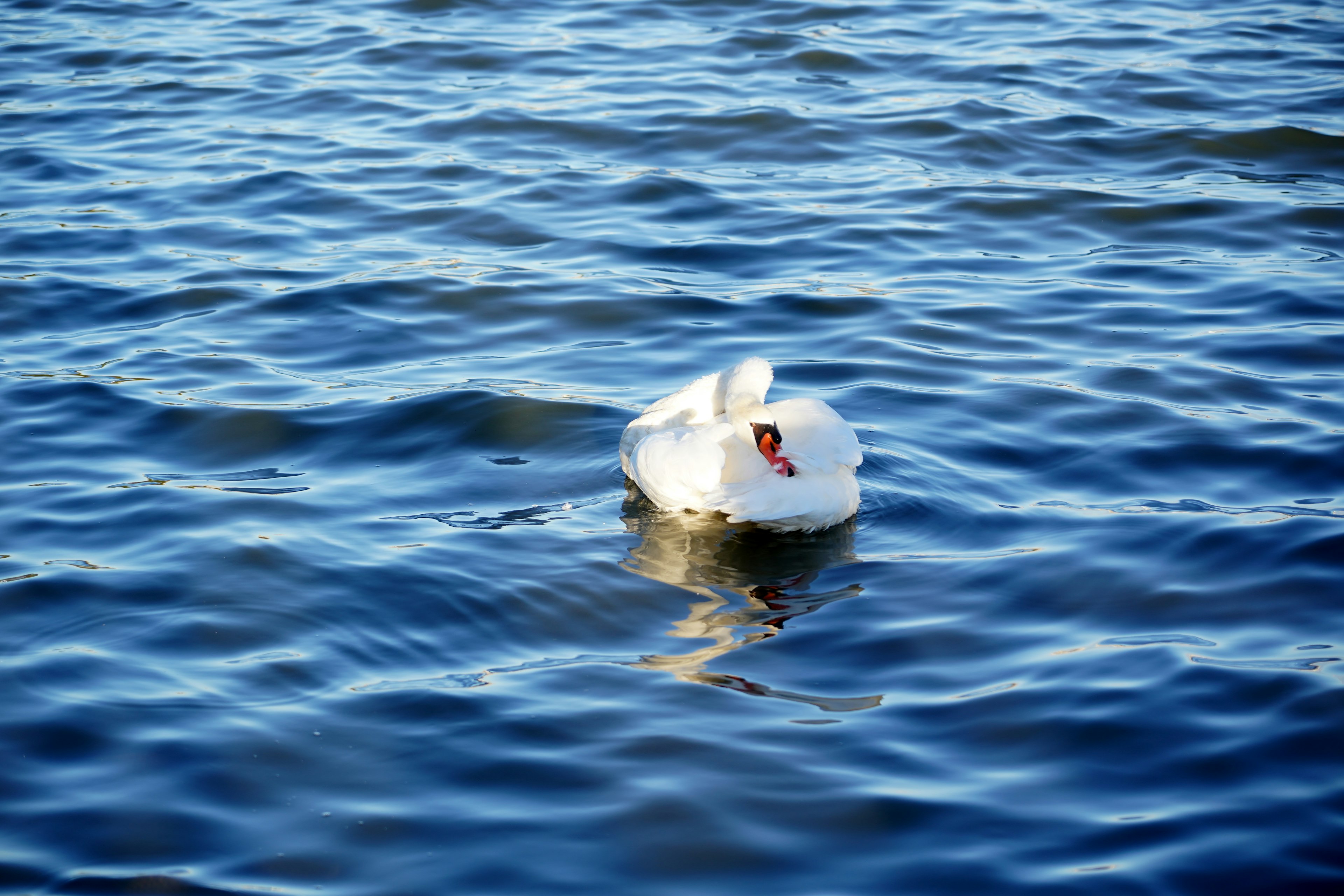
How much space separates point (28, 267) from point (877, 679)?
6160 millimetres

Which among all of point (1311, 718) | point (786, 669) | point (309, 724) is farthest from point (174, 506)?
point (1311, 718)

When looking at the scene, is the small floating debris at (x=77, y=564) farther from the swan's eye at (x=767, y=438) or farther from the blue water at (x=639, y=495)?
the swan's eye at (x=767, y=438)

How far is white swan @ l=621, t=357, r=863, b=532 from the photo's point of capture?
5426mm

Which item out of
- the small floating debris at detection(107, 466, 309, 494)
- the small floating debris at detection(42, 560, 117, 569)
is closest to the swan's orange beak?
the small floating debris at detection(107, 466, 309, 494)

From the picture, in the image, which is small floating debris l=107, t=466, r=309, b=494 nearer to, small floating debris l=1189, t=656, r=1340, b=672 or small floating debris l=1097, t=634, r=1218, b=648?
small floating debris l=1097, t=634, r=1218, b=648

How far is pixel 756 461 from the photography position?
5699 mm

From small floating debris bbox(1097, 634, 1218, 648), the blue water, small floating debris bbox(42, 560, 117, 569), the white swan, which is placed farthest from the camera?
the white swan

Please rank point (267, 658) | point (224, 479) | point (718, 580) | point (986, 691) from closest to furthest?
point (986, 691), point (267, 658), point (718, 580), point (224, 479)

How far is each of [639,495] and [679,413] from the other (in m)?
0.41

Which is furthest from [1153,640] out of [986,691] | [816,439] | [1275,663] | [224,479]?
[224,479]

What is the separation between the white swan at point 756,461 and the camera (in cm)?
543

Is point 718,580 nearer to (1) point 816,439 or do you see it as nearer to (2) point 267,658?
(1) point 816,439

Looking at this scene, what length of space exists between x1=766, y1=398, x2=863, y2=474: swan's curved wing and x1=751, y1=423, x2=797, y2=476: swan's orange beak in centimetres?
3

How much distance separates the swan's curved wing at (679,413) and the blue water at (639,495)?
10.4 inches
